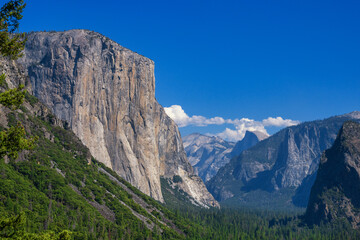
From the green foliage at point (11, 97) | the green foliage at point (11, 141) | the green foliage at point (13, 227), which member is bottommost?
the green foliage at point (13, 227)

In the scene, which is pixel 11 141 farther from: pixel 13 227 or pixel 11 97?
pixel 13 227

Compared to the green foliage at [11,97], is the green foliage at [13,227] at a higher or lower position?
lower

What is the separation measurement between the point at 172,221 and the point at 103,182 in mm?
39480

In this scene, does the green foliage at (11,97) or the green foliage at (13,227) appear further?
the green foliage at (11,97)

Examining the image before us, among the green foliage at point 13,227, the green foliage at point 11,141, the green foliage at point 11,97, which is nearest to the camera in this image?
the green foliage at point 13,227

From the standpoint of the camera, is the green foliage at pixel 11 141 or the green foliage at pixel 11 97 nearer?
the green foliage at pixel 11 141

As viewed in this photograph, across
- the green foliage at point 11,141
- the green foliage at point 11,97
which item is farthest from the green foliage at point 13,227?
the green foliage at point 11,97

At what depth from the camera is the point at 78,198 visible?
13550cm

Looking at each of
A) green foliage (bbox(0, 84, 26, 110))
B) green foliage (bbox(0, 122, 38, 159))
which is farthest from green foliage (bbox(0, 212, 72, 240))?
green foliage (bbox(0, 84, 26, 110))

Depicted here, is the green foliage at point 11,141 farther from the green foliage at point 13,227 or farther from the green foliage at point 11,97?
the green foliage at point 13,227

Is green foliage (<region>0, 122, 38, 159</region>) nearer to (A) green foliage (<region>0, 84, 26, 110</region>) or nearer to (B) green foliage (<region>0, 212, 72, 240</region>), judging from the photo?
(A) green foliage (<region>0, 84, 26, 110</region>)

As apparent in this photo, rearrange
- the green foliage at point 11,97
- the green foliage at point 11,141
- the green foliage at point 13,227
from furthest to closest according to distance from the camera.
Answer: the green foliage at point 11,97 → the green foliage at point 11,141 → the green foliage at point 13,227

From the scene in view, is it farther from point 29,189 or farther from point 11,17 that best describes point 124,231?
point 11,17

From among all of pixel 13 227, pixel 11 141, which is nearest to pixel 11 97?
pixel 11 141
